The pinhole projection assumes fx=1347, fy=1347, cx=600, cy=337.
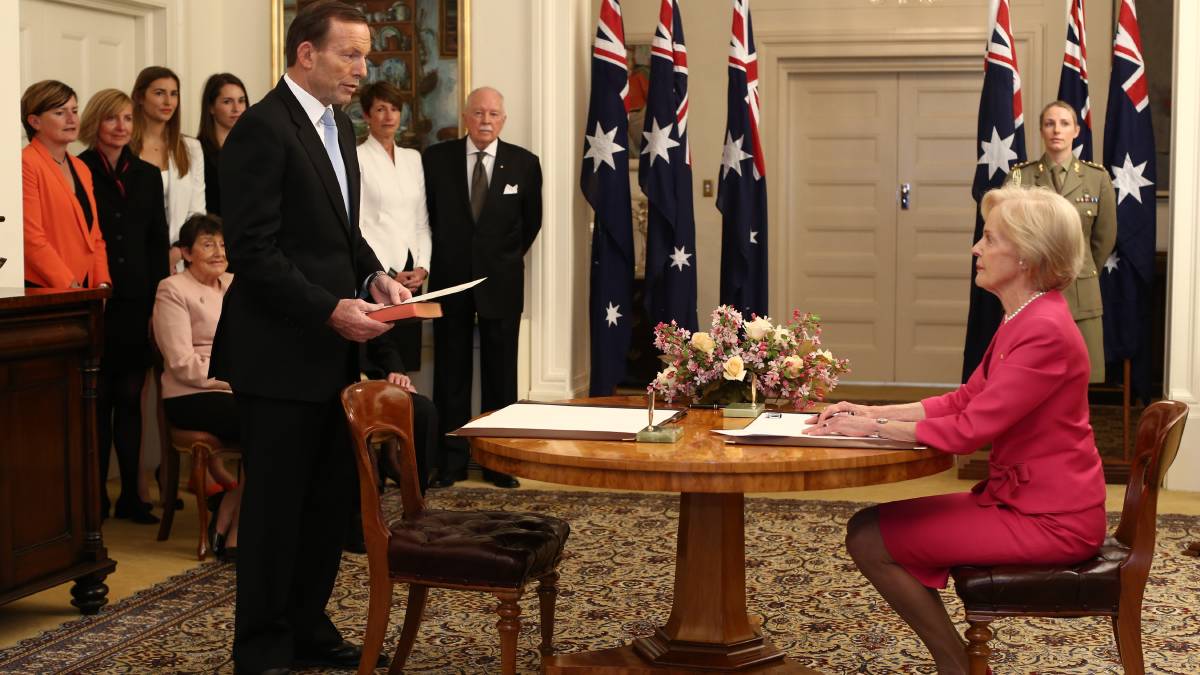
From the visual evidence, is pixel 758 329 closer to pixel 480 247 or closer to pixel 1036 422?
pixel 1036 422

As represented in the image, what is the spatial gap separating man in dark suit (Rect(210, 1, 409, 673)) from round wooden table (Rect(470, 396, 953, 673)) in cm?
58

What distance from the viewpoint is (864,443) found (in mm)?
2992

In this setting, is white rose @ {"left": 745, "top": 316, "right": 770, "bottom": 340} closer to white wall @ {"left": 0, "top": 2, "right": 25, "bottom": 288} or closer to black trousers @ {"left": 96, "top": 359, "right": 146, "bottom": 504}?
white wall @ {"left": 0, "top": 2, "right": 25, "bottom": 288}

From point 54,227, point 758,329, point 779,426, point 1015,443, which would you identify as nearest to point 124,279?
point 54,227

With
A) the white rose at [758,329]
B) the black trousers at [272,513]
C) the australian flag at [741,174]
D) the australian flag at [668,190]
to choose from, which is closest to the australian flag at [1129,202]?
the australian flag at [741,174]

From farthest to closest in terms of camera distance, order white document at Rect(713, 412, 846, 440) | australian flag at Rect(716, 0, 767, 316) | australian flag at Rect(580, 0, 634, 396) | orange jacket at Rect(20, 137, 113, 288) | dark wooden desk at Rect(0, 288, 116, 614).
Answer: australian flag at Rect(716, 0, 767, 316), australian flag at Rect(580, 0, 634, 396), orange jacket at Rect(20, 137, 113, 288), dark wooden desk at Rect(0, 288, 116, 614), white document at Rect(713, 412, 846, 440)

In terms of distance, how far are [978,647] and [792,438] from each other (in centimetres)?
60

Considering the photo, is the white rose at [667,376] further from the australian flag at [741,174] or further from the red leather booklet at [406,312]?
the australian flag at [741,174]

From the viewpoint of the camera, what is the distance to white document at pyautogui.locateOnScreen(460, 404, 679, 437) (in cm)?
319

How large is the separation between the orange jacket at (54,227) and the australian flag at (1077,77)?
4.67 m

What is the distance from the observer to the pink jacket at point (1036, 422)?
289cm

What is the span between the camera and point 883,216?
10188mm

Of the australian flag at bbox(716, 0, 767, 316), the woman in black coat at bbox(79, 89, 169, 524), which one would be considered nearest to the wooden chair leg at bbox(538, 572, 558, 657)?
the woman in black coat at bbox(79, 89, 169, 524)

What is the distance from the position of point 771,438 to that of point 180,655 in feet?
6.33
